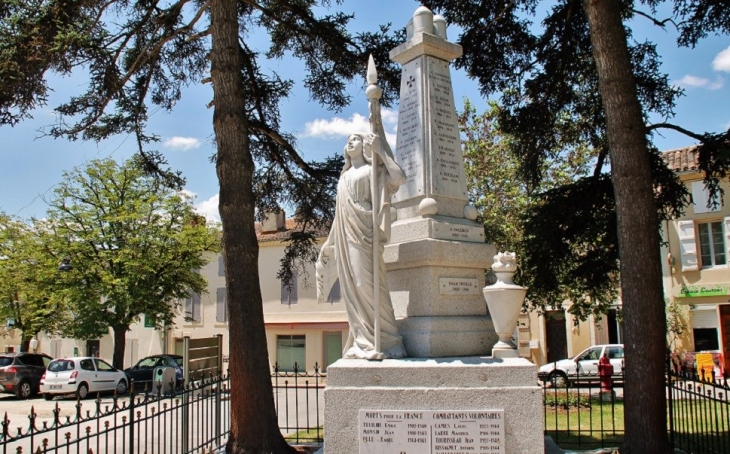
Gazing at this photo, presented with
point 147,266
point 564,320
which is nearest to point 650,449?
point 147,266

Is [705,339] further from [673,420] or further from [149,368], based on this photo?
[149,368]

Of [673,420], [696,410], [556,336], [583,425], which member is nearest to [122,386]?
[583,425]

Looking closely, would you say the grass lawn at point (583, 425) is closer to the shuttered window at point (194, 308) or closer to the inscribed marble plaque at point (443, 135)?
the inscribed marble plaque at point (443, 135)

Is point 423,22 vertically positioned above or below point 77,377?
above

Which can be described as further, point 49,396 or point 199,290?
point 199,290

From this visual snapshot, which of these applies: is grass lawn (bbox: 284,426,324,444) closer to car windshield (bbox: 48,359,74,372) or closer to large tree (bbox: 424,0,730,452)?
large tree (bbox: 424,0,730,452)

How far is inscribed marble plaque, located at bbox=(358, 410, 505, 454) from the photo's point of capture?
555 cm

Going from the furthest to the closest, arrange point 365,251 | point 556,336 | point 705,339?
point 556,336
point 705,339
point 365,251

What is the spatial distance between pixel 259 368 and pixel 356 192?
333 centimetres

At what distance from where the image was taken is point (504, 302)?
5.84 metres

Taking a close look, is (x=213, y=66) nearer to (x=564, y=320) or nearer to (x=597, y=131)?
(x=597, y=131)

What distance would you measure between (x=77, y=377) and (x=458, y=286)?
17.6 meters

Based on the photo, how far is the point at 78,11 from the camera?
30.8 ft

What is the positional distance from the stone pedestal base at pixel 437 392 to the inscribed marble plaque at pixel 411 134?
1.95 metres
